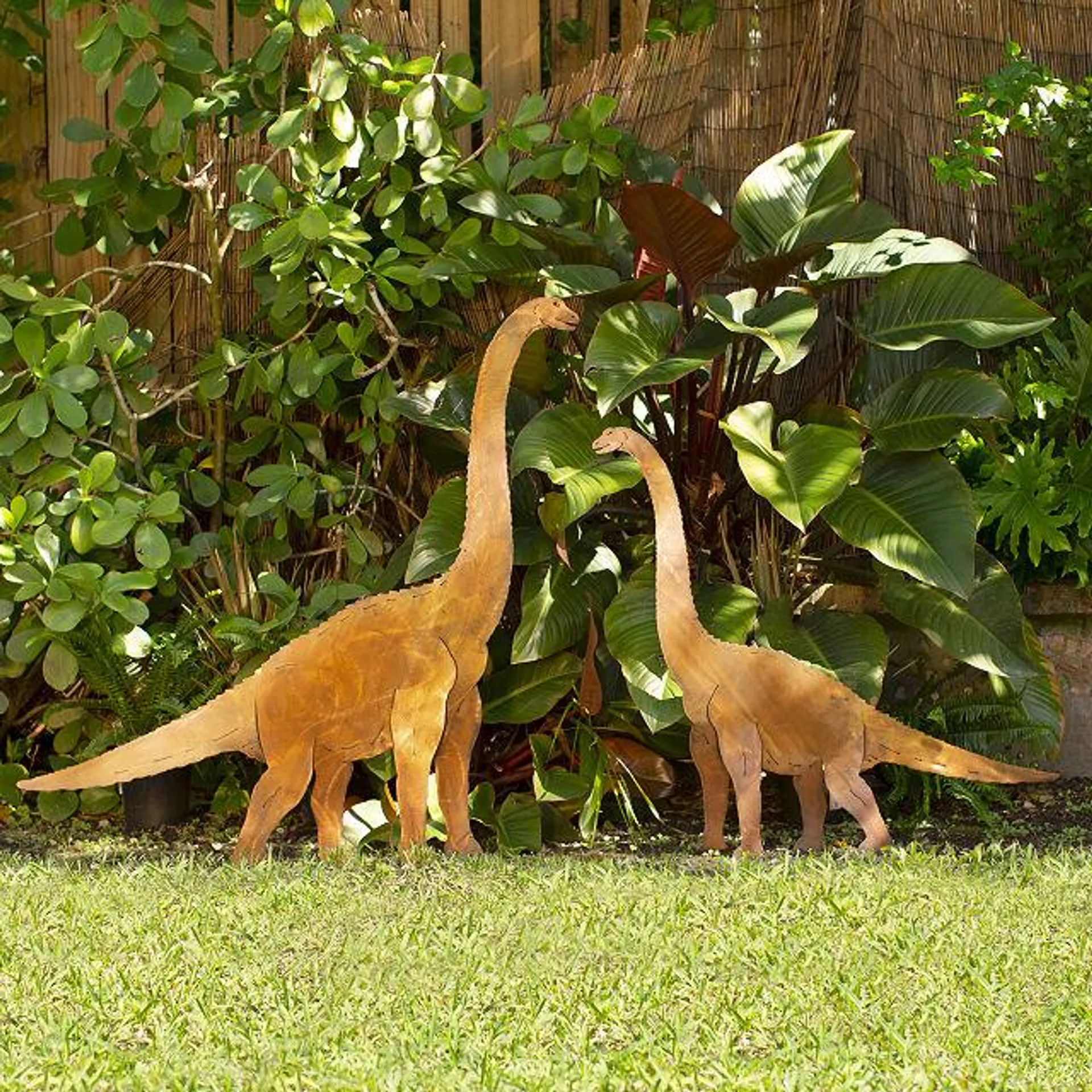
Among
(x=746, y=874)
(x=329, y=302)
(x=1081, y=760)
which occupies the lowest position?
(x=1081, y=760)

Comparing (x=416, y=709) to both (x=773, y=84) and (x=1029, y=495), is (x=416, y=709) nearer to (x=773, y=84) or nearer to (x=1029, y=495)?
(x=1029, y=495)

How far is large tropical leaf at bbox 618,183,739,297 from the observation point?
507 cm

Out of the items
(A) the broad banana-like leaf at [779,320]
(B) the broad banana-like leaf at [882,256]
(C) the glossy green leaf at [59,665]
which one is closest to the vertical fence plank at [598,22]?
(B) the broad banana-like leaf at [882,256]

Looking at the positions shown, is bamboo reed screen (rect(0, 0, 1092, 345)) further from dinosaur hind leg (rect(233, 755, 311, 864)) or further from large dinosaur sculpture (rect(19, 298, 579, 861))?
dinosaur hind leg (rect(233, 755, 311, 864))

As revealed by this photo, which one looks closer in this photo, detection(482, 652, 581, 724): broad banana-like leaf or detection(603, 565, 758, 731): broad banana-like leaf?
detection(603, 565, 758, 731): broad banana-like leaf

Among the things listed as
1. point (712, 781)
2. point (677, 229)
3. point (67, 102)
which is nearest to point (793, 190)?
point (677, 229)

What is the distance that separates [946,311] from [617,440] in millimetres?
1278

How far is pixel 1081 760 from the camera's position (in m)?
5.91

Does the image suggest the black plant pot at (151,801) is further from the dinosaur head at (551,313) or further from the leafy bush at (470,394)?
the dinosaur head at (551,313)

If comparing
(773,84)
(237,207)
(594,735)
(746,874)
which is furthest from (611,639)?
(773,84)

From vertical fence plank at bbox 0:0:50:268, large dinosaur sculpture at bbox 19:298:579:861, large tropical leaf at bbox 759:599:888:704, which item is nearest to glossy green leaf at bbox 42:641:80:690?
large dinosaur sculpture at bbox 19:298:579:861

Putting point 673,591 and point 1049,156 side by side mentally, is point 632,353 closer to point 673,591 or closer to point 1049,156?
point 673,591

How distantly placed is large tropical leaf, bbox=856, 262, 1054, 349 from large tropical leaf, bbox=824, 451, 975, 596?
1.20 feet

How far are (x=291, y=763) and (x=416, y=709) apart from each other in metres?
0.37
